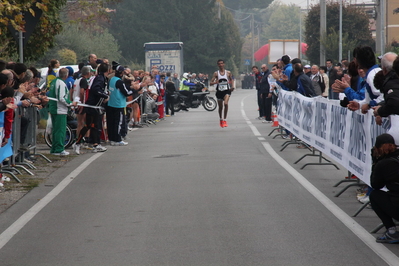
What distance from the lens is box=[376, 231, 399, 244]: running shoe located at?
7.34 metres

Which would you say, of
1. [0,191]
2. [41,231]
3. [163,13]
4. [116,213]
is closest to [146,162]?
[0,191]

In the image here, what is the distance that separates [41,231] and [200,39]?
76564 millimetres

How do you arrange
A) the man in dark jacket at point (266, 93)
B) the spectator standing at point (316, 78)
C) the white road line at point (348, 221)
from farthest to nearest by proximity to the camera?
1. the man in dark jacket at point (266, 93)
2. the spectator standing at point (316, 78)
3. the white road line at point (348, 221)

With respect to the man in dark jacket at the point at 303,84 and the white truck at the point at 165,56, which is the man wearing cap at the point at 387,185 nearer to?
the man in dark jacket at the point at 303,84

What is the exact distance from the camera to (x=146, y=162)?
577 inches

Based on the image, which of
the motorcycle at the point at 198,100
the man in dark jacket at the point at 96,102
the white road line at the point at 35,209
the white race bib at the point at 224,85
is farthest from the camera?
the motorcycle at the point at 198,100

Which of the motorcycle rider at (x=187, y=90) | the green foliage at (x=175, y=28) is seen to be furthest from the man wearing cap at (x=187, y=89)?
the green foliage at (x=175, y=28)

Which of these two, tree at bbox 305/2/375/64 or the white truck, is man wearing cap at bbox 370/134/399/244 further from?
tree at bbox 305/2/375/64

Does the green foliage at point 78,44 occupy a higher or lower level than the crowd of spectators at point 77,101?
higher

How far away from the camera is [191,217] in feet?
28.8

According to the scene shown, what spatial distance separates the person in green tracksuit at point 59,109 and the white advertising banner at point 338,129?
4794mm

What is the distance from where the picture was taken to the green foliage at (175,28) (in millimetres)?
82750

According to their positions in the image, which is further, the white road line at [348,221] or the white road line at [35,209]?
the white road line at [35,209]

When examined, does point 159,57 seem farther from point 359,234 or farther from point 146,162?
point 359,234
